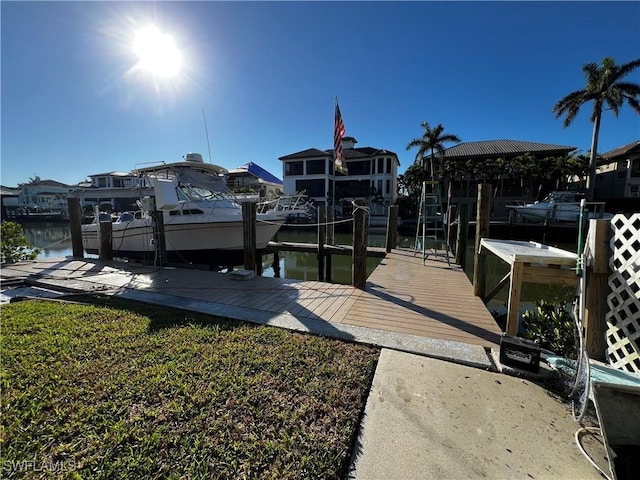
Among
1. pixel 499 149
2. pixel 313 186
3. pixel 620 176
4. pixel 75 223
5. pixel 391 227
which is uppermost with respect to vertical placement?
pixel 499 149

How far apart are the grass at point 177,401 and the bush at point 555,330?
2376mm

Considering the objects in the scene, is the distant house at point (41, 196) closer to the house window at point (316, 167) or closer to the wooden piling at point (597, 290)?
the house window at point (316, 167)

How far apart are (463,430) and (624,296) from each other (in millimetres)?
1899

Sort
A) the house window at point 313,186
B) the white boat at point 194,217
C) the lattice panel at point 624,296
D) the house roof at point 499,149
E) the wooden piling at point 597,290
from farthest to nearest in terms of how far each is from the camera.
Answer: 1. the house window at point 313,186
2. the house roof at point 499,149
3. the white boat at point 194,217
4. the wooden piling at point 597,290
5. the lattice panel at point 624,296

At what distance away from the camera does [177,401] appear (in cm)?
222

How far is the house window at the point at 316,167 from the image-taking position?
33.8 m

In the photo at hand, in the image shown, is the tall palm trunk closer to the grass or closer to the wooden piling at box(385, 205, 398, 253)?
the wooden piling at box(385, 205, 398, 253)

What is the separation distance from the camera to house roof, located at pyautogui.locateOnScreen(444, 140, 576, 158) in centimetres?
2742

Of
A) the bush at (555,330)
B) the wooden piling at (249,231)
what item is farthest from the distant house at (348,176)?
the bush at (555,330)

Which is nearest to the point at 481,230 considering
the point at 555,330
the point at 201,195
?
the point at 555,330

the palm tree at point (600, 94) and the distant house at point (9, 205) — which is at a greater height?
the palm tree at point (600, 94)

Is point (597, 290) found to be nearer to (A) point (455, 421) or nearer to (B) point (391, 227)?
(A) point (455, 421)

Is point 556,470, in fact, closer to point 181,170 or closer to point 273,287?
point 273,287

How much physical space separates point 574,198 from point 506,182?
719 cm
